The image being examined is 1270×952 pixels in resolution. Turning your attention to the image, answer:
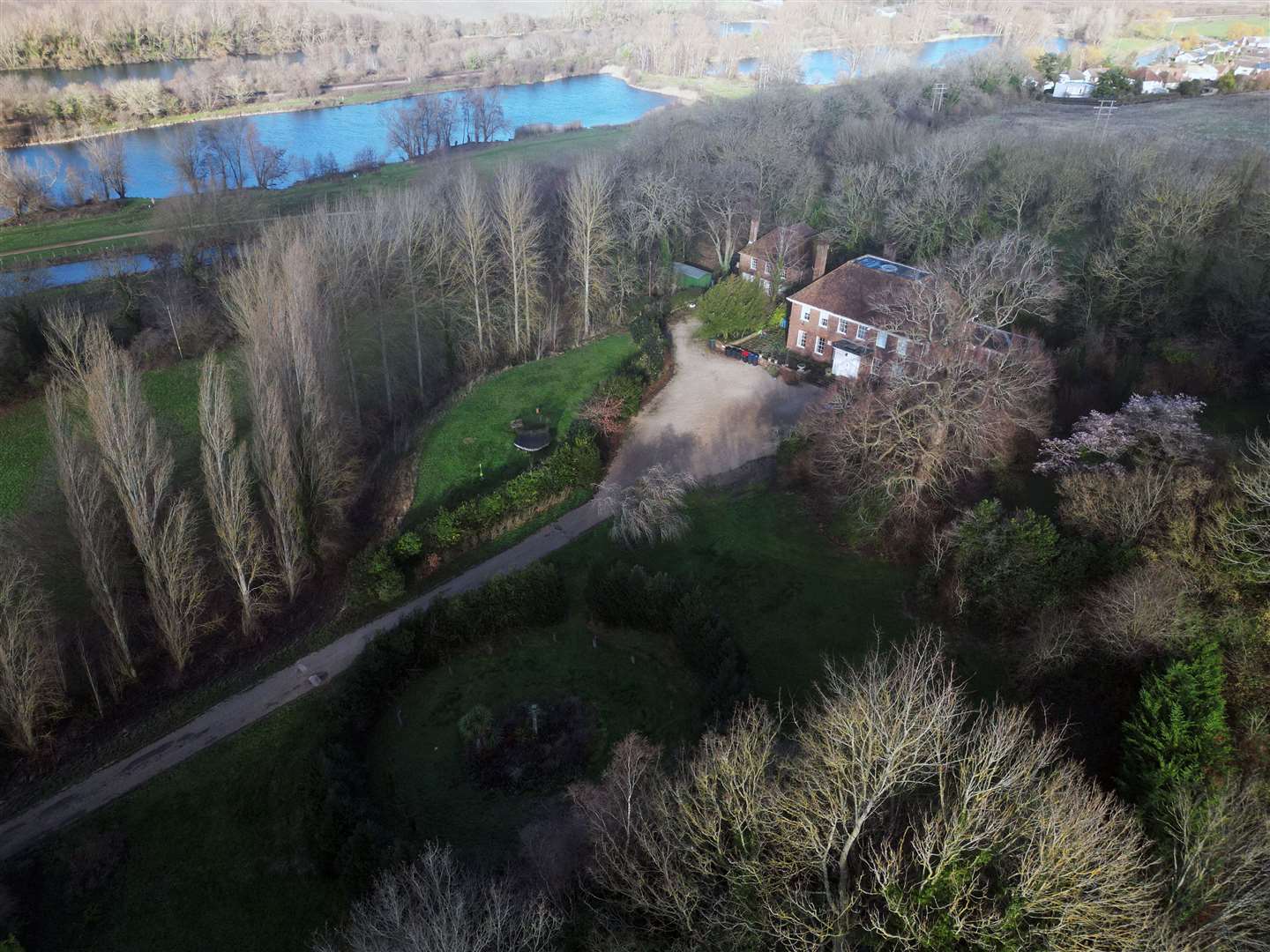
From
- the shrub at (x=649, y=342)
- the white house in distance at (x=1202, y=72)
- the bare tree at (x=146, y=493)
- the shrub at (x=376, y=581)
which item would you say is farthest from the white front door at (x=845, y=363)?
the white house in distance at (x=1202, y=72)

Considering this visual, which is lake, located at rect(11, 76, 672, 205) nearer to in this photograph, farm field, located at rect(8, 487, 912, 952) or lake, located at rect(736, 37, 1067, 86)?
lake, located at rect(736, 37, 1067, 86)

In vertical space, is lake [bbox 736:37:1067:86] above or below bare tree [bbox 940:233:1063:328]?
above

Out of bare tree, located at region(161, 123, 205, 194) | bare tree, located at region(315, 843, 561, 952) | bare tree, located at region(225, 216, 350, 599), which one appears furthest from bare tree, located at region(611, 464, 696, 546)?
bare tree, located at region(161, 123, 205, 194)

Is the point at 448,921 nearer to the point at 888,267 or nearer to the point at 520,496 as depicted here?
the point at 520,496

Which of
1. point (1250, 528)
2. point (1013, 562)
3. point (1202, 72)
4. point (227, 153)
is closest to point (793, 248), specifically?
point (1013, 562)

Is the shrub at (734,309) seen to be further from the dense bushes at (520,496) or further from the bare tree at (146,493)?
the bare tree at (146,493)

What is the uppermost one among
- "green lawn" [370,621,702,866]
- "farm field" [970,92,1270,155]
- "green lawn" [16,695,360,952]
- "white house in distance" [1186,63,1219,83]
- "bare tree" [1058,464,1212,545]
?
"white house in distance" [1186,63,1219,83]
